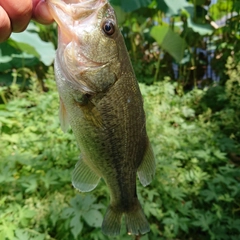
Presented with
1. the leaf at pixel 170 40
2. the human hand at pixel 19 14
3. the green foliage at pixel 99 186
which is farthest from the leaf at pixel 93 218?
the leaf at pixel 170 40

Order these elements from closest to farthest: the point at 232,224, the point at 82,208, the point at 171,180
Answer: the point at 82,208 < the point at 232,224 < the point at 171,180

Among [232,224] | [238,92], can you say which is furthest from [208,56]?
[232,224]

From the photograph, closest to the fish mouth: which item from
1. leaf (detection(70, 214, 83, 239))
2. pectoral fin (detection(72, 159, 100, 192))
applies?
pectoral fin (detection(72, 159, 100, 192))

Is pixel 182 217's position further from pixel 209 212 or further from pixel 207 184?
pixel 207 184

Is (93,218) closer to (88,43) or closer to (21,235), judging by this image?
(21,235)

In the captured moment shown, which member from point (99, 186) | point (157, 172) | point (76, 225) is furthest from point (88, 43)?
point (157, 172)

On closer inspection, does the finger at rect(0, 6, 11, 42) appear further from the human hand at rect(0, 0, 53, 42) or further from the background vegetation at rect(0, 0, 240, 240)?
the background vegetation at rect(0, 0, 240, 240)
